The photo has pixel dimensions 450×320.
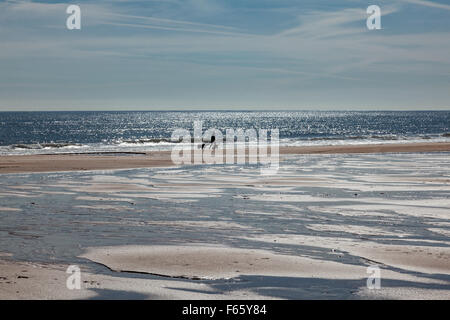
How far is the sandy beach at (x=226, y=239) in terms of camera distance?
8.49 meters

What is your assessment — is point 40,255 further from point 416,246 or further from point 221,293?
point 416,246

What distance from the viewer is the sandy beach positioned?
8.49m

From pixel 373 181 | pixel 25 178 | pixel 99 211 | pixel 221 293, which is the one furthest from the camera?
pixel 25 178

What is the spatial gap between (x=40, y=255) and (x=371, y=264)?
19.7ft

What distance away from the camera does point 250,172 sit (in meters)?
28.2

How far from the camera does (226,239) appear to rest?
11.9 m

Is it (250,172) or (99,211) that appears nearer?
(99,211)

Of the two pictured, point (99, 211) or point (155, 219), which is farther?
point (99, 211)

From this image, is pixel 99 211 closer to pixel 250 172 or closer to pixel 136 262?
pixel 136 262
